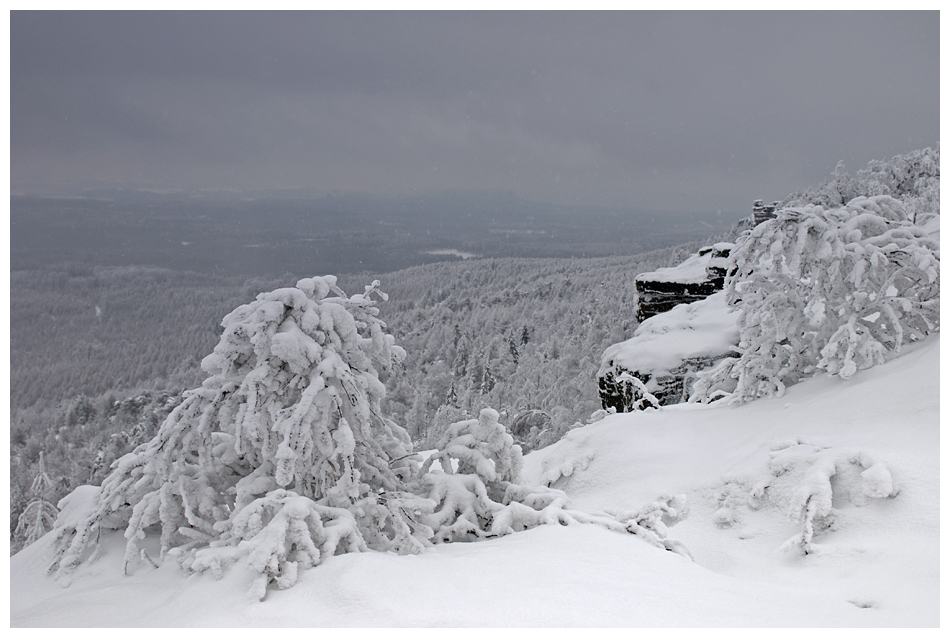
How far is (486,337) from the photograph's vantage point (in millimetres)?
72500

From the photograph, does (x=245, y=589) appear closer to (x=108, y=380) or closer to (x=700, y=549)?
(x=700, y=549)

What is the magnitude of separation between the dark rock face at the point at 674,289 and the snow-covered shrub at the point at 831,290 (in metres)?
13.3

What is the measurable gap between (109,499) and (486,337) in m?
68.3

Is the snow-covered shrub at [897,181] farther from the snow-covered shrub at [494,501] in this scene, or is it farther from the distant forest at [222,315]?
the snow-covered shrub at [494,501]

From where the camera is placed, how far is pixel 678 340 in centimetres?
1570

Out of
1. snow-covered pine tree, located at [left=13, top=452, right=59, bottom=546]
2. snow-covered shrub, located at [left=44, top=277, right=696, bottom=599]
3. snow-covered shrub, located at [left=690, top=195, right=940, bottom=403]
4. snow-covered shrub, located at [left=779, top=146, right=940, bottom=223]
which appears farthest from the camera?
snow-covered shrub, located at [left=779, top=146, right=940, bottom=223]

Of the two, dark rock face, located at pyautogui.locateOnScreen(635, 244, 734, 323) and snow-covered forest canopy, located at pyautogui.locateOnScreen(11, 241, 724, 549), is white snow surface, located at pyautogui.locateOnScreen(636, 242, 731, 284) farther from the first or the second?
snow-covered forest canopy, located at pyautogui.locateOnScreen(11, 241, 724, 549)

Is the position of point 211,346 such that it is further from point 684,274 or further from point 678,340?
point 678,340

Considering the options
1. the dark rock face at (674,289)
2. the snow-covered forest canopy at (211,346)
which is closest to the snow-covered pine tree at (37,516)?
the snow-covered forest canopy at (211,346)

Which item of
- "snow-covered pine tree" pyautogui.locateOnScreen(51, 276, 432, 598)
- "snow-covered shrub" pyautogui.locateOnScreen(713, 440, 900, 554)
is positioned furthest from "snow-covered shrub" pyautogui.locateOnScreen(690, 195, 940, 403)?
"snow-covered pine tree" pyautogui.locateOnScreen(51, 276, 432, 598)

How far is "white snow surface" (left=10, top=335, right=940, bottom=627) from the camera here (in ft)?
9.86

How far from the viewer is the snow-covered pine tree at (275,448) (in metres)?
4.05

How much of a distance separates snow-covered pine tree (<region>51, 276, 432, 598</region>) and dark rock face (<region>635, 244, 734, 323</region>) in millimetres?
19847

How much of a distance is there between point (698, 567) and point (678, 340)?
41.5 ft
